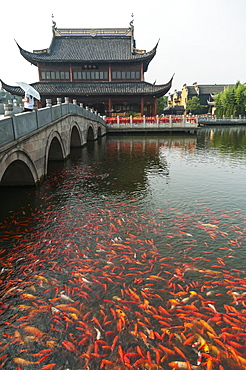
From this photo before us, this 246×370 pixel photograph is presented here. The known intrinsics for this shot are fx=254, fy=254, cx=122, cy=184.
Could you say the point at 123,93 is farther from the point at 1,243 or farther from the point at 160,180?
the point at 1,243

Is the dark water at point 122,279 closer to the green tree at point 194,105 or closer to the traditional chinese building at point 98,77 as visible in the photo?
the traditional chinese building at point 98,77

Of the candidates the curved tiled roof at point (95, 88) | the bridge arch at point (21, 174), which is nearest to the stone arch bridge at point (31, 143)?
the bridge arch at point (21, 174)

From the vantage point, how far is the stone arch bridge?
8.18m

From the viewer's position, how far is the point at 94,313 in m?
4.52

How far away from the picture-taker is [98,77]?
41.1 meters

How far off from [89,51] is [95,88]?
26.6 ft

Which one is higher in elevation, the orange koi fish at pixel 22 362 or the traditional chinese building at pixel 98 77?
the traditional chinese building at pixel 98 77

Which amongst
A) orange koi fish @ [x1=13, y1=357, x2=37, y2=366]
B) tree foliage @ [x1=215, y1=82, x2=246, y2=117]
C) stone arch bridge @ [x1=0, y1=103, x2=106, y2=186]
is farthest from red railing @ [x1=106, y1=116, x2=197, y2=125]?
orange koi fish @ [x1=13, y1=357, x2=37, y2=366]

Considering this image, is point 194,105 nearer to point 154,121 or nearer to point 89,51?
point 89,51

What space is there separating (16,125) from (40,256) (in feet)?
15.9

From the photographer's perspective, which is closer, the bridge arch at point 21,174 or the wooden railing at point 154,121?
the bridge arch at point 21,174

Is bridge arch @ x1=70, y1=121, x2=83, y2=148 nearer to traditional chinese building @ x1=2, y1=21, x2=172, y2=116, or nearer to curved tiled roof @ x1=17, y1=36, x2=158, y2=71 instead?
traditional chinese building @ x1=2, y1=21, x2=172, y2=116

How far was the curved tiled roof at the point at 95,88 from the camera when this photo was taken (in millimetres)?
38562

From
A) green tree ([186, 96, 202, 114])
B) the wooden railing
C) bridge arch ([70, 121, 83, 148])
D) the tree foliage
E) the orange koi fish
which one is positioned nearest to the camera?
the orange koi fish
